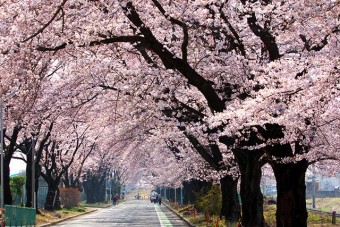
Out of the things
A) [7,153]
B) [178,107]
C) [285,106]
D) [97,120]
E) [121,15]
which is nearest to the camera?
[285,106]

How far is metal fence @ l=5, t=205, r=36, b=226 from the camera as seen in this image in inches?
1033

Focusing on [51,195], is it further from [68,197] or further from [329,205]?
[329,205]

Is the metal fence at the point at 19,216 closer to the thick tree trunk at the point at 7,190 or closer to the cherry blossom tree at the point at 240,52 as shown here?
the thick tree trunk at the point at 7,190

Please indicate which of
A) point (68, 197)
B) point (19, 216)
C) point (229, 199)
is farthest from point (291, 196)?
point (68, 197)

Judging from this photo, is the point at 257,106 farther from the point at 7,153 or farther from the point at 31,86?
the point at 7,153

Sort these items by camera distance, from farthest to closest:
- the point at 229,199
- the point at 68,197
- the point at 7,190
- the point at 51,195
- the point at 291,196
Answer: the point at 68,197
the point at 51,195
the point at 7,190
the point at 229,199
the point at 291,196

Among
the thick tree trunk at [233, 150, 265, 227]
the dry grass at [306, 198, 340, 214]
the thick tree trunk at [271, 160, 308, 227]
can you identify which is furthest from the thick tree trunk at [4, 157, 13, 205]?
the dry grass at [306, 198, 340, 214]

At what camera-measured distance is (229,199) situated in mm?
30641

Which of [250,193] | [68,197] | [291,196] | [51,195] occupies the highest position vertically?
[68,197]

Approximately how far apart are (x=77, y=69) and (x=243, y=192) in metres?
6.85

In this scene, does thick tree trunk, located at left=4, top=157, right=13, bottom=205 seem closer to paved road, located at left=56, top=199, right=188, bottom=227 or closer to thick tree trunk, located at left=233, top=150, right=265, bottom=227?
paved road, located at left=56, top=199, right=188, bottom=227

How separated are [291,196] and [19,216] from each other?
15.7 metres

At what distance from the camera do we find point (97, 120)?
29.9 metres

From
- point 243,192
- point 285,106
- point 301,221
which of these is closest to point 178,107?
point 243,192
